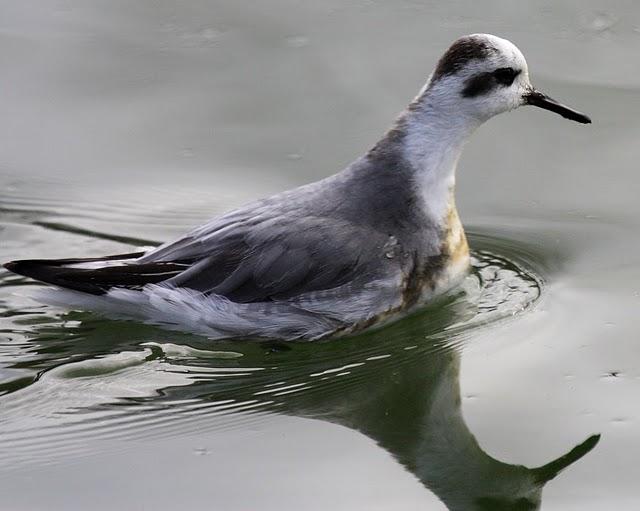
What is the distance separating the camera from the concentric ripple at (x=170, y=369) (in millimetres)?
6070

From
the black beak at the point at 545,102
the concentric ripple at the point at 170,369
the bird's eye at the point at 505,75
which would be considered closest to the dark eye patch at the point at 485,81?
the bird's eye at the point at 505,75

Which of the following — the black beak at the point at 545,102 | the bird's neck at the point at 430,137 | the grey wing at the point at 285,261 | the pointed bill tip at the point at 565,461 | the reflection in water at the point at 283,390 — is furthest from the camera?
A: the black beak at the point at 545,102

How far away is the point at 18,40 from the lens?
994cm

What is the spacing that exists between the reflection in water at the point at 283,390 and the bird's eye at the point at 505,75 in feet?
3.87

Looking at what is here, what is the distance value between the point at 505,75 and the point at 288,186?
195 centimetres

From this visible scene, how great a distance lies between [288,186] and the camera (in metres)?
8.55

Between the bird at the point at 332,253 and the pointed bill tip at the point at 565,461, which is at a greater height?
the bird at the point at 332,253

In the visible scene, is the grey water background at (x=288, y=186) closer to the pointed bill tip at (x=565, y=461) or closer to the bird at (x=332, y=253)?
the pointed bill tip at (x=565, y=461)

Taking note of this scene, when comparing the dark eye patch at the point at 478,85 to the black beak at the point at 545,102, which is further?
the black beak at the point at 545,102

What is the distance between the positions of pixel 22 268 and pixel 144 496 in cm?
182

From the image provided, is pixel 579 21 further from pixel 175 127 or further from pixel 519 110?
pixel 175 127

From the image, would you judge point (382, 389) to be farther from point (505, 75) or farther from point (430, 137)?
point (505, 75)

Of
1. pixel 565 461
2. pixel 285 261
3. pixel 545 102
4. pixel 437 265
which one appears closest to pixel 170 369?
pixel 285 261

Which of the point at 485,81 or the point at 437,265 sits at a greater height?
the point at 485,81
